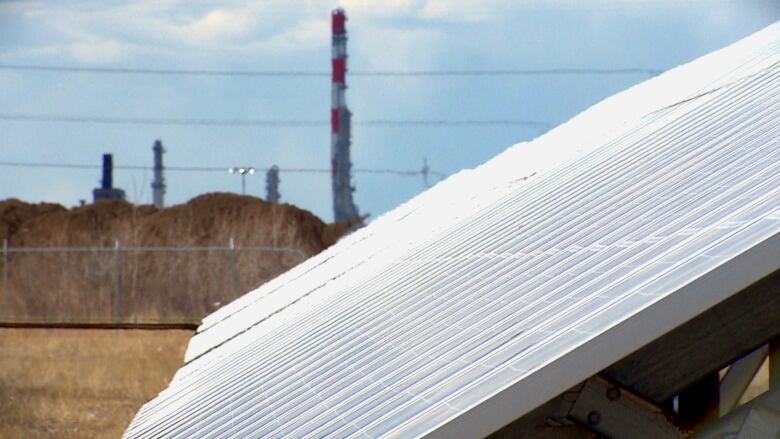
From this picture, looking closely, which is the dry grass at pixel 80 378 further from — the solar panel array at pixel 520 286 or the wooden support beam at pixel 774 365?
the wooden support beam at pixel 774 365

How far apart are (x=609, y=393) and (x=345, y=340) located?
2077 mm

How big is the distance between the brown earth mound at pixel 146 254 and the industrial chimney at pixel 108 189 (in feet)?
11.8

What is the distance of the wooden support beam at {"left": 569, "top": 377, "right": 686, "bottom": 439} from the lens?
4180mm

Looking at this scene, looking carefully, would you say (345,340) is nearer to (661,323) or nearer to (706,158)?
(706,158)

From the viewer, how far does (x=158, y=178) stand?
2456 inches

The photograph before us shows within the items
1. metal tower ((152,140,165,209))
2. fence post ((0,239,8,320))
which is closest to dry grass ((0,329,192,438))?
fence post ((0,239,8,320))

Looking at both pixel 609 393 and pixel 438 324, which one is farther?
pixel 438 324

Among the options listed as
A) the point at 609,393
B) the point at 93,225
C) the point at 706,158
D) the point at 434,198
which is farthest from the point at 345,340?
the point at 93,225

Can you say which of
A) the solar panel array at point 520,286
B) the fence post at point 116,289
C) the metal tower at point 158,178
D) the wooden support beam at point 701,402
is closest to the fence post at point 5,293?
the fence post at point 116,289

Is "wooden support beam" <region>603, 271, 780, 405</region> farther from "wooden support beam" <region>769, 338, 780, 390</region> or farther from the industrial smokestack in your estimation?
the industrial smokestack

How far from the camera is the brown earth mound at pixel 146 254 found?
42.1 meters

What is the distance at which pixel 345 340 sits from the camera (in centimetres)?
614

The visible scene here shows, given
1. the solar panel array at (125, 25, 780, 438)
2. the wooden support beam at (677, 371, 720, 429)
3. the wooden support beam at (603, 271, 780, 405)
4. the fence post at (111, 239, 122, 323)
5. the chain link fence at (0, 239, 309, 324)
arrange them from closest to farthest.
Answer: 1. the solar panel array at (125, 25, 780, 438)
2. the wooden support beam at (603, 271, 780, 405)
3. the wooden support beam at (677, 371, 720, 429)
4. the fence post at (111, 239, 122, 323)
5. the chain link fence at (0, 239, 309, 324)

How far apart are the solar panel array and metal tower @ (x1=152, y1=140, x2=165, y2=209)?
52.1 metres
